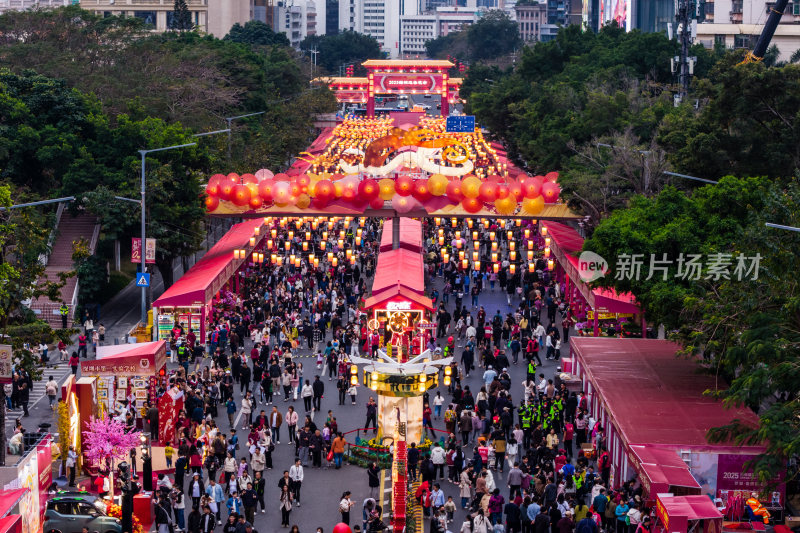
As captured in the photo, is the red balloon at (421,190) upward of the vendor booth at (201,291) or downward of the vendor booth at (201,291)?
upward

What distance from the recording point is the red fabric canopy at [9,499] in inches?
905

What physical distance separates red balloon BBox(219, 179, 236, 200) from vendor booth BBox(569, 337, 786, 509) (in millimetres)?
19271

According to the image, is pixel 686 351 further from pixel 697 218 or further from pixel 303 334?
pixel 303 334

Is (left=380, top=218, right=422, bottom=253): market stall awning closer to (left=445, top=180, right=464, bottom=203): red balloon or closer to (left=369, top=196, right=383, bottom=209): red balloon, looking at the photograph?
(left=369, top=196, right=383, bottom=209): red balloon

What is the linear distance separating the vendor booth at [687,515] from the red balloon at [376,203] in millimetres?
26943

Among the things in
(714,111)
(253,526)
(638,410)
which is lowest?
(253,526)

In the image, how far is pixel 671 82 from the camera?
274 feet

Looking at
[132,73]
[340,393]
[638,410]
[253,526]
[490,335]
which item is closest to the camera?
[253,526]

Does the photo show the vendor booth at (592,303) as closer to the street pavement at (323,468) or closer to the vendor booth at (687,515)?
the street pavement at (323,468)

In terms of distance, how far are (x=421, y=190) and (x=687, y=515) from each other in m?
27.9

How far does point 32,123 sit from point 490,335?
2306 cm

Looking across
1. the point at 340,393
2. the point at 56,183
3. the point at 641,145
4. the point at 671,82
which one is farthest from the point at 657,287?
the point at 671,82

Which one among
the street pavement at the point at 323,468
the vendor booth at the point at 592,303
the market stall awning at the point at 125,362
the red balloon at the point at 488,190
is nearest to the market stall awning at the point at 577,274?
the vendor booth at the point at 592,303

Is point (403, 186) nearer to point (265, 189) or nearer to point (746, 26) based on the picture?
point (265, 189)
